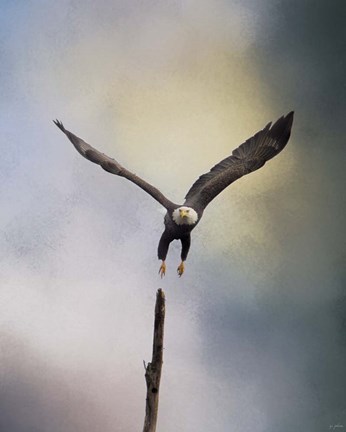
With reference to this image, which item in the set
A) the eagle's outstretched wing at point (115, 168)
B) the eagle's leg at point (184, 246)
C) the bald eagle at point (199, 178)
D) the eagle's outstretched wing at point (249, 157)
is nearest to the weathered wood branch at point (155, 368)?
the bald eagle at point (199, 178)

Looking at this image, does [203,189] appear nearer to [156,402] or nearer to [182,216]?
[182,216]

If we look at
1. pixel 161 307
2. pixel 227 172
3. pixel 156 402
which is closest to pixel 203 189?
pixel 227 172

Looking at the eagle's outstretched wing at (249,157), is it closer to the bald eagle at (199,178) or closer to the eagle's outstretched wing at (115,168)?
the bald eagle at (199,178)

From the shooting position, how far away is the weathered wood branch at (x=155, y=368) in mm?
7957

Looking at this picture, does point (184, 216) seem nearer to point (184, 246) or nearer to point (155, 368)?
point (184, 246)

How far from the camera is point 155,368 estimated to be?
26.4 feet

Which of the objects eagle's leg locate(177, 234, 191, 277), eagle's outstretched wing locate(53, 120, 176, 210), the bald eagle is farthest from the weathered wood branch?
eagle's outstretched wing locate(53, 120, 176, 210)

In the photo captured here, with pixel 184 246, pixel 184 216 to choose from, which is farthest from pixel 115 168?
pixel 184 246

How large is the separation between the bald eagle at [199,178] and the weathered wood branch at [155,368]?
53.2 inches

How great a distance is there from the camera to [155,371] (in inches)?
317

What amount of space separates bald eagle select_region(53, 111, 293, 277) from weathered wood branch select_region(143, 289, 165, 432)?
1353mm

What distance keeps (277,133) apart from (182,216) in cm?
212

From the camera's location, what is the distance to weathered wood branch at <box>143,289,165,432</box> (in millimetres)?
7957

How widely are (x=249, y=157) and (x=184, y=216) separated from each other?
5.65 ft
